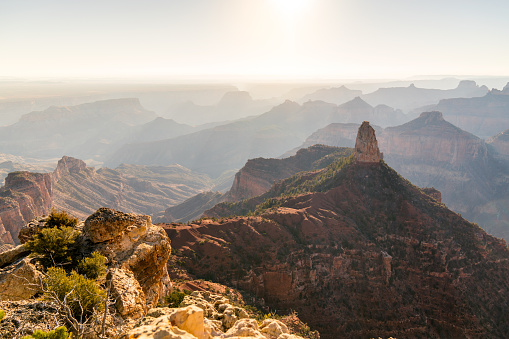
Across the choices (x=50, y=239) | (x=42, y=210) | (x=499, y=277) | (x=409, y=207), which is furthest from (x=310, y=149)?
(x=50, y=239)

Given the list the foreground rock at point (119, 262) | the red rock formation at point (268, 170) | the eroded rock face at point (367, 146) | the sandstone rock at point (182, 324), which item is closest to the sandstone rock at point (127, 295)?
the foreground rock at point (119, 262)

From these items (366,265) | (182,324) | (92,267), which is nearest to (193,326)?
(182,324)

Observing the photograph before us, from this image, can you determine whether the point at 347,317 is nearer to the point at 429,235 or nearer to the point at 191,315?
the point at 429,235

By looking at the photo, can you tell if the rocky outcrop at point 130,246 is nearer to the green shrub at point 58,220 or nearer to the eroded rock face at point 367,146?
the green shrub at point 58,220

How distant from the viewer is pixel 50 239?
2156 cm

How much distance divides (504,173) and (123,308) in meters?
255

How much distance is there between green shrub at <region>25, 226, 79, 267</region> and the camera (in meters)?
21.1

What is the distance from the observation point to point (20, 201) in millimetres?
113312

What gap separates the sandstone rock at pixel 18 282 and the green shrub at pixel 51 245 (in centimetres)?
210

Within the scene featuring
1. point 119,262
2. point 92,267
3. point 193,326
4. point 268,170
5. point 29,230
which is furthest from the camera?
point 268,170

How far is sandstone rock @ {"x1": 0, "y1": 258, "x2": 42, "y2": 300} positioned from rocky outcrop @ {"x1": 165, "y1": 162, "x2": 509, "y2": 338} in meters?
33.0

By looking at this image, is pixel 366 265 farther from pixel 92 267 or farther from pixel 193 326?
pixel 92 267

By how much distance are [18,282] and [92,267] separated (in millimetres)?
4082

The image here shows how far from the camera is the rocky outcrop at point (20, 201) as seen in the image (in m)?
104
